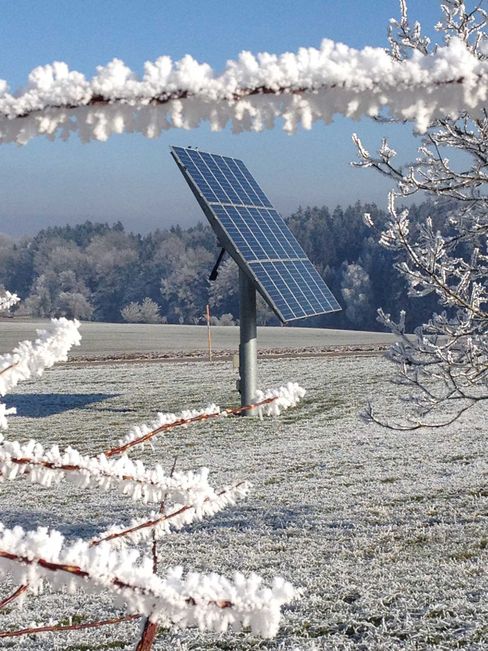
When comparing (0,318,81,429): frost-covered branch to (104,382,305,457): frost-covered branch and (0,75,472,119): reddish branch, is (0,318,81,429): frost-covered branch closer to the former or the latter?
(104,382,305,457): frost-covered branch

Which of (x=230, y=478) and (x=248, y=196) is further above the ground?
(x=248, y=196)

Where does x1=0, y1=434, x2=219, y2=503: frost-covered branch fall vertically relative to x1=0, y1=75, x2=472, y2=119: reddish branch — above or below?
below

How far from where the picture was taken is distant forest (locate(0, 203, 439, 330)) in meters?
85.8

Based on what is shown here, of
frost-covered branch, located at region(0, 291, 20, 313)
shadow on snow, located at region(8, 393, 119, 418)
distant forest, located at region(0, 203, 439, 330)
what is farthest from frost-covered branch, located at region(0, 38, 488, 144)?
distant forest, located at region(0, 203, 439, 330)

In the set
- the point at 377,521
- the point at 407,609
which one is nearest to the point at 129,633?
the point at 407,609

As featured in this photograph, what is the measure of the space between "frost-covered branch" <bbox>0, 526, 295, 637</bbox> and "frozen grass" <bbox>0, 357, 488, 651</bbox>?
Result: 465 centimetres

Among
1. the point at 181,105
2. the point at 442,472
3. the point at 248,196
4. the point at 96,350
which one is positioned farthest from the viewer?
the point at 96,350

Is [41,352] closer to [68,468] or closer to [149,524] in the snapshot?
[68,468]

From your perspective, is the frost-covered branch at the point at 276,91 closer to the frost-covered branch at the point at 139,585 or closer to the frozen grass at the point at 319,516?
the frost-covered branch at the point at 139,585

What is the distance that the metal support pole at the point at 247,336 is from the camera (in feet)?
48.6

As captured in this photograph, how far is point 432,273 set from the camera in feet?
24.5

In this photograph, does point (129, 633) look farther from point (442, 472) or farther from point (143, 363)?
point (143, 363)

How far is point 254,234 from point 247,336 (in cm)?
205

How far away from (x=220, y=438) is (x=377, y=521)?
6.51 m
